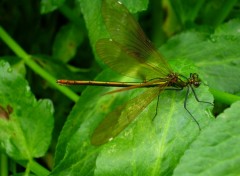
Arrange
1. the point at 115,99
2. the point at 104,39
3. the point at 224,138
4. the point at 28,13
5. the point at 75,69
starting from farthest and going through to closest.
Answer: the point at 28,13, the point at 75,69, the point at 115,99, the point at 104,39, the point at 224,138

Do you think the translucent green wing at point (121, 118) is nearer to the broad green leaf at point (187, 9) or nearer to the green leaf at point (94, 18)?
the green leaf at point (94, 18)

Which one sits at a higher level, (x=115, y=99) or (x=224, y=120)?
(x=224, y=120)

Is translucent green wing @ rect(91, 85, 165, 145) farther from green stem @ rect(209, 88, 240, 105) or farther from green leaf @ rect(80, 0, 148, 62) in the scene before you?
green leaf @ rect(80, 0, 148, 62)

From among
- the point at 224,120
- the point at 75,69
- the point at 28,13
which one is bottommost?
the point at 75,69

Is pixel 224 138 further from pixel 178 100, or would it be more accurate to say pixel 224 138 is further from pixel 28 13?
pixel 28 13

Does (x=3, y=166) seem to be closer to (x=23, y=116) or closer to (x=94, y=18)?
(x=23, y=116)

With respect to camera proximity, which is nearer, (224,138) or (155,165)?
(224,138)

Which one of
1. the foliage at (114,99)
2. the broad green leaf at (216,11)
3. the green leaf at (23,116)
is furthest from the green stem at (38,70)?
the broad green leaf at (216,11)

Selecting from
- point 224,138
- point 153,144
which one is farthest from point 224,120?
point 153,144
